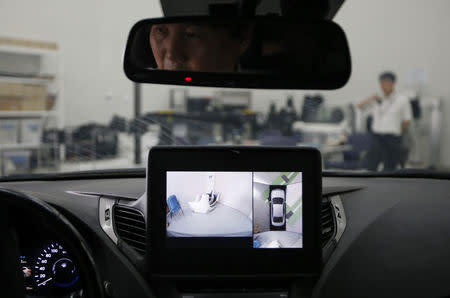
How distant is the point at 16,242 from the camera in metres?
1.09

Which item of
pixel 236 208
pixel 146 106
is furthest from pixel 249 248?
pixel 146 106

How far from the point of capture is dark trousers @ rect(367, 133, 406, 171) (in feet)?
14.1

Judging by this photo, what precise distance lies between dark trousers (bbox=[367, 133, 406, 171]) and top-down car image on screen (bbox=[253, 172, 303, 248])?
3278 millimetres

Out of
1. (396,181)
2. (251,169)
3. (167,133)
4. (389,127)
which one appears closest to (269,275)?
(251,169)

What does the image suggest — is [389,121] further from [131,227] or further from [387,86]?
[131,227]

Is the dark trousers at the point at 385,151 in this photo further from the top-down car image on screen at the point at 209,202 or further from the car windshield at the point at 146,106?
the top-down car image on screen at the point at 209,202

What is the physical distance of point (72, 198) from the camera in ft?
4.16

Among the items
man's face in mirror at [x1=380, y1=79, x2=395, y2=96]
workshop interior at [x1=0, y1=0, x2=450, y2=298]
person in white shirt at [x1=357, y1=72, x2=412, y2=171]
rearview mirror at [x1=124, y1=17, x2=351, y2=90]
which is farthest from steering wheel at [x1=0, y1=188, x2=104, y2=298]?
man's face in mirror at [x1=380, y1=79, x2=395, y2=96]

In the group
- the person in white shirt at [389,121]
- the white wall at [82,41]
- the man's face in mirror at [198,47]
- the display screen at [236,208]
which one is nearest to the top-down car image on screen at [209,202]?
the display screen at [236,208]

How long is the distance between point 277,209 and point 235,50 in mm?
372

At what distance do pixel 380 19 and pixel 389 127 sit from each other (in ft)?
7.54

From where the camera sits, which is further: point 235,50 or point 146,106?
point 146,106

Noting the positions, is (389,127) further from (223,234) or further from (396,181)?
(223,234)

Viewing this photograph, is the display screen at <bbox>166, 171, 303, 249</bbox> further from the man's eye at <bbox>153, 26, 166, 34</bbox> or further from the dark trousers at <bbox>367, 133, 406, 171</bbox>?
the dark trousers at <bbox>367, 133, 406, 171</bbox>
